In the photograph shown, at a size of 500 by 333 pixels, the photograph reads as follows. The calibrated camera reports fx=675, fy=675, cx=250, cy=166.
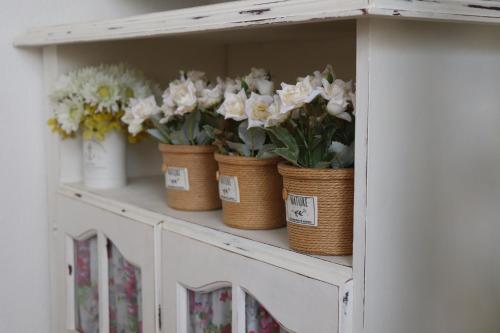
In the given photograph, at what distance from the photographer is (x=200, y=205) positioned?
1325 millimetres

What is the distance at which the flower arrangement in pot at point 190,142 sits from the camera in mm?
1281

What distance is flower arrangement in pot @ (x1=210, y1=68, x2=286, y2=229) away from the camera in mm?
1124

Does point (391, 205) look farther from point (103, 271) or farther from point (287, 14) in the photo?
point (103, 271)

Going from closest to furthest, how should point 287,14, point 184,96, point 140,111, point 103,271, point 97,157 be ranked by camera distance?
point 287,14, point 184,96, point 140,111, point 103,271, point 97,157

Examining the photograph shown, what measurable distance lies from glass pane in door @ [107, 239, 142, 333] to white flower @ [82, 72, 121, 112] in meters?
0.31

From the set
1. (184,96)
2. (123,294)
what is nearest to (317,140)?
(184,96)

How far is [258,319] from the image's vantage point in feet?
3.55

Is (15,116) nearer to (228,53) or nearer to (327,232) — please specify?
(228,53)

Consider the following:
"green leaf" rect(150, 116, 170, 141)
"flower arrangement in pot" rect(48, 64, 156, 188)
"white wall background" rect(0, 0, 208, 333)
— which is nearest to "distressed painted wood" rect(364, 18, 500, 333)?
"green leaf" rect(150, 116, 170, 141)

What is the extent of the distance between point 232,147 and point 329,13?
39 centimetres

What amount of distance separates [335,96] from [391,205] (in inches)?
6.9

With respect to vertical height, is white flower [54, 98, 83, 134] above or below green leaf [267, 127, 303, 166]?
above

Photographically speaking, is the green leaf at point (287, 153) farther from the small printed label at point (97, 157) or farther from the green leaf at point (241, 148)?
the small printed label at point (97, 157)

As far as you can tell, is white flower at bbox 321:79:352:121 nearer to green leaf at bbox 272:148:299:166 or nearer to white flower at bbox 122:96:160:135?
green leaf at bbox 272:148:299:166
